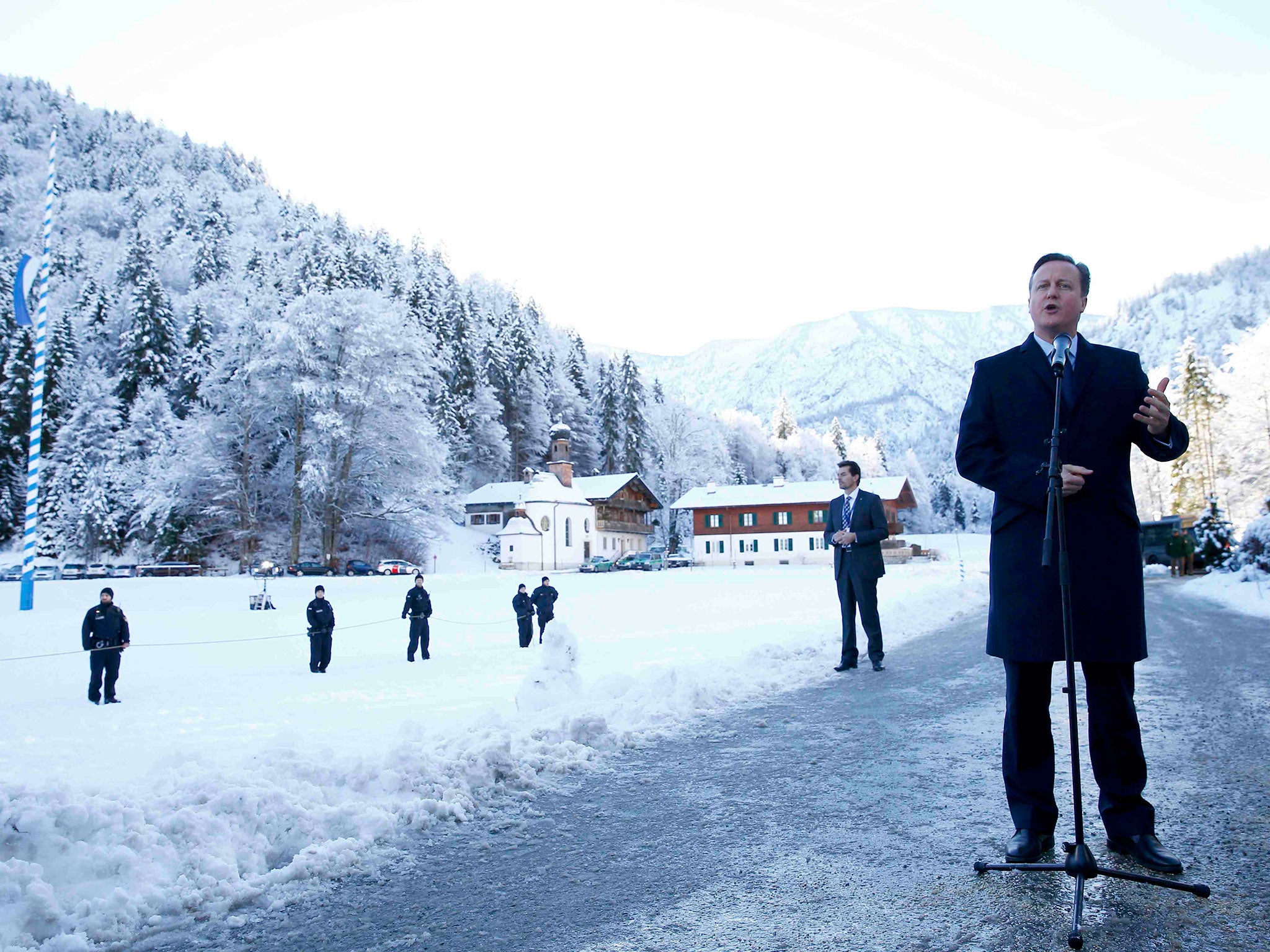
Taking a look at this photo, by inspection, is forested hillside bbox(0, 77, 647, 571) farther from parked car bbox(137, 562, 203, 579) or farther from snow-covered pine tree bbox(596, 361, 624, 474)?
parked car bbox(137, 562, 203, 579)

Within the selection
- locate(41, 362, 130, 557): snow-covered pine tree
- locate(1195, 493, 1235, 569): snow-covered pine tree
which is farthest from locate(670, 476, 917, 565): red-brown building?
locate(41, 362, 130, 557): snow-covered pine tree

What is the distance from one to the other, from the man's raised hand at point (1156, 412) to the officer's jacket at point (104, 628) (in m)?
13.9

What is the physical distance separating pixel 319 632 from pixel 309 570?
29050 millimetres

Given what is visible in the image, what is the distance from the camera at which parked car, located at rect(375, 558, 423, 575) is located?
47.2m

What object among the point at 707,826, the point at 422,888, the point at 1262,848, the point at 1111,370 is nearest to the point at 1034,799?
the point at 1262,848

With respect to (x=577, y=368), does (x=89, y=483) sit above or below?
below

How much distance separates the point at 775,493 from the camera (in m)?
73.2

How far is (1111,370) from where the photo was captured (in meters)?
3.62

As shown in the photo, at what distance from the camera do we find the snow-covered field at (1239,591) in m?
21.0

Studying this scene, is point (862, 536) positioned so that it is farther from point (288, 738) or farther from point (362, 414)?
point (362, 414)

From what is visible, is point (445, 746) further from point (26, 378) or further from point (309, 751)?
point (26, 378)

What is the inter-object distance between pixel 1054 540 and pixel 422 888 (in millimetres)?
2969

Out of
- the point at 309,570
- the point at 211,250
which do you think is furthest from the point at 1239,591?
the point at 211,250

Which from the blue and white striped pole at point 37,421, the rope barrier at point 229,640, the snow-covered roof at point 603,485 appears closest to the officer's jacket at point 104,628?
the rope barrier at point 229,640
